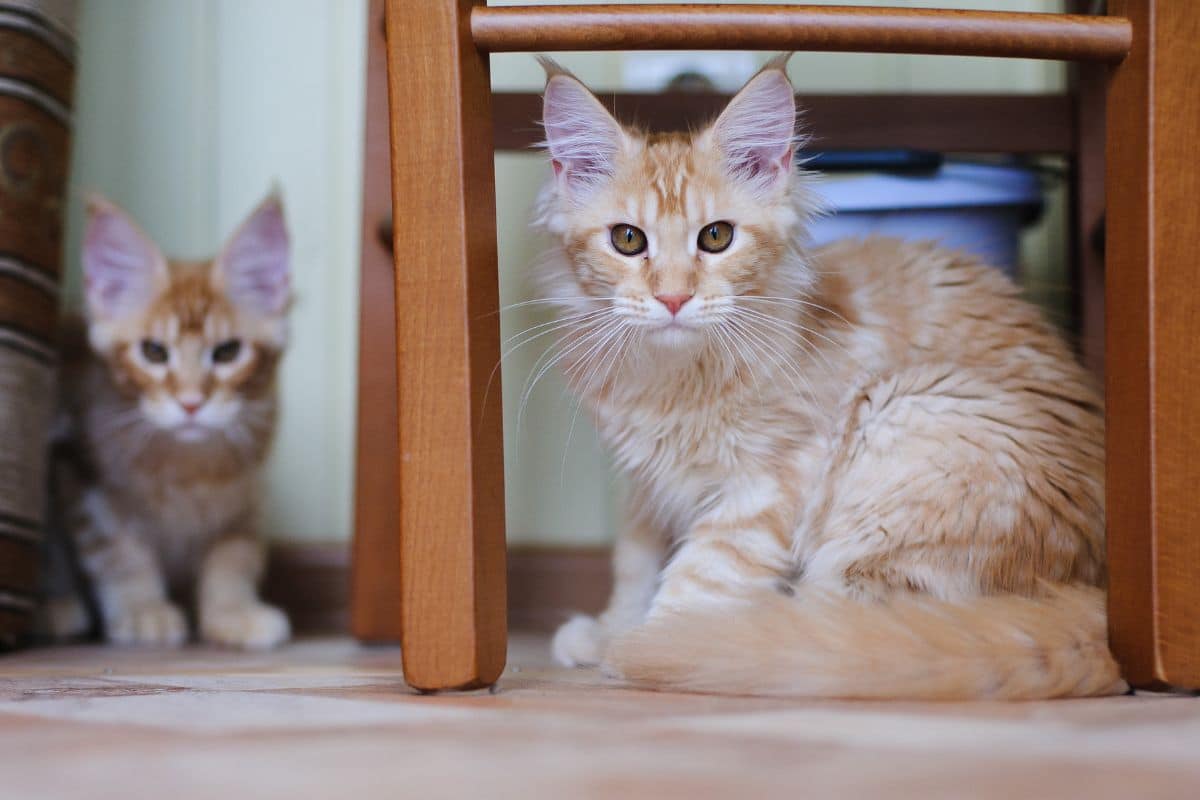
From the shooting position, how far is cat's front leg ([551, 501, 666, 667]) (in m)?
1.23

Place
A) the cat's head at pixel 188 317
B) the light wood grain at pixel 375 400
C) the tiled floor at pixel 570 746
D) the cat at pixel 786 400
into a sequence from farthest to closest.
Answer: the cat's head at pixel 188 317, the light wood grain at pixel 375 400, the cat at pixel 786 400, the tiled floor at pixel 570 746

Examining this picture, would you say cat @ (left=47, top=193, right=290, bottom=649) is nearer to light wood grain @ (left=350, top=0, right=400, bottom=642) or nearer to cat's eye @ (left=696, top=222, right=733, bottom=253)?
light wood grain @ (left=350, top=0, right=400, bottom=642)

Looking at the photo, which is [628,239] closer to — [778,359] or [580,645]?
[778,359]

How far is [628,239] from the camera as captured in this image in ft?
3.81

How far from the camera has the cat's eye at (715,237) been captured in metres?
1.16

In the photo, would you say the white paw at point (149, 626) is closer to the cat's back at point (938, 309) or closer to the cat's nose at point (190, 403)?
the cat's nose at point (190, 403)

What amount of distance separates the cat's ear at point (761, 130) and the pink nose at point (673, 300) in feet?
0.64

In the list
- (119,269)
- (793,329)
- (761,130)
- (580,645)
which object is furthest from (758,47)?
(119,269)

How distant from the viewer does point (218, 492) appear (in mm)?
1653

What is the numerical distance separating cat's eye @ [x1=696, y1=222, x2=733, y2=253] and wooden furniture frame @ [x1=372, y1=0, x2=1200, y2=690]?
12.3 inches

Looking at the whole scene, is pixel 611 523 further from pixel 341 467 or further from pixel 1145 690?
pixel 1145 690

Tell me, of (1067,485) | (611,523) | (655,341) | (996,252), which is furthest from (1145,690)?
(611,523)

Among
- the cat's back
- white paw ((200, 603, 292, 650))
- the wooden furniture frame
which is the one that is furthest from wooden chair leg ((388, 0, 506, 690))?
white paw ((200, 603, 292, 650))

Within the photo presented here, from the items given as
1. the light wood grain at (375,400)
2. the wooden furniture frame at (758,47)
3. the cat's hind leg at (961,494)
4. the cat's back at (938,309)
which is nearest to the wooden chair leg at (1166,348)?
the wooden furniture frame at (758,47)
